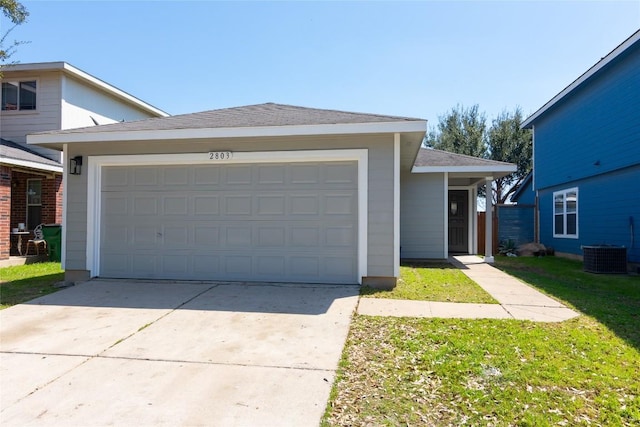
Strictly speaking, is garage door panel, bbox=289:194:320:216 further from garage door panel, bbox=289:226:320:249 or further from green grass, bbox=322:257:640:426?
green grass, bbox=322:257:640:426

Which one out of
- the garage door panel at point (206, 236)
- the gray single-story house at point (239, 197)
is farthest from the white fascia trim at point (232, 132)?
the garage door panel at point (206, 236)

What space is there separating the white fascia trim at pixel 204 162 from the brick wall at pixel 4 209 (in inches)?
157

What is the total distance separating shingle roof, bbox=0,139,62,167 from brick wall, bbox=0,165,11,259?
391 millimetres

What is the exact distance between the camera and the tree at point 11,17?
341 inches

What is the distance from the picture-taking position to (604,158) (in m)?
11.0

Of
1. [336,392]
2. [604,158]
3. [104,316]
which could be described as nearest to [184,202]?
[104,316]

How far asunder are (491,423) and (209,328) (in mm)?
3214

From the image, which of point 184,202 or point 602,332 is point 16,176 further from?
point 602,332

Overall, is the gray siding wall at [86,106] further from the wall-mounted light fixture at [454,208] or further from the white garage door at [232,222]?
the wall-mounted light fixture at [454,208]

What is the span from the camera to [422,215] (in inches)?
430

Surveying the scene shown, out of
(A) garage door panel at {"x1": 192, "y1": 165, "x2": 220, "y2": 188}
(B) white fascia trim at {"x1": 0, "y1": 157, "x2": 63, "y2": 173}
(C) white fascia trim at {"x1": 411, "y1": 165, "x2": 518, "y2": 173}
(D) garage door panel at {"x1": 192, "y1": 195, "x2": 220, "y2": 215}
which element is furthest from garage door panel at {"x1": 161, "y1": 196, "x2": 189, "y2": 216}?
(C) white fascia trim at {"x1": 411, "y1": 165, "x2": 518, "y2": 173}

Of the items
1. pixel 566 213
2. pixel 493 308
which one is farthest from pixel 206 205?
pixel 566 213

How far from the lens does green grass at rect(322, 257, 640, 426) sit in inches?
108

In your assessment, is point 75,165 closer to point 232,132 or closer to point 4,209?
point 232,132
